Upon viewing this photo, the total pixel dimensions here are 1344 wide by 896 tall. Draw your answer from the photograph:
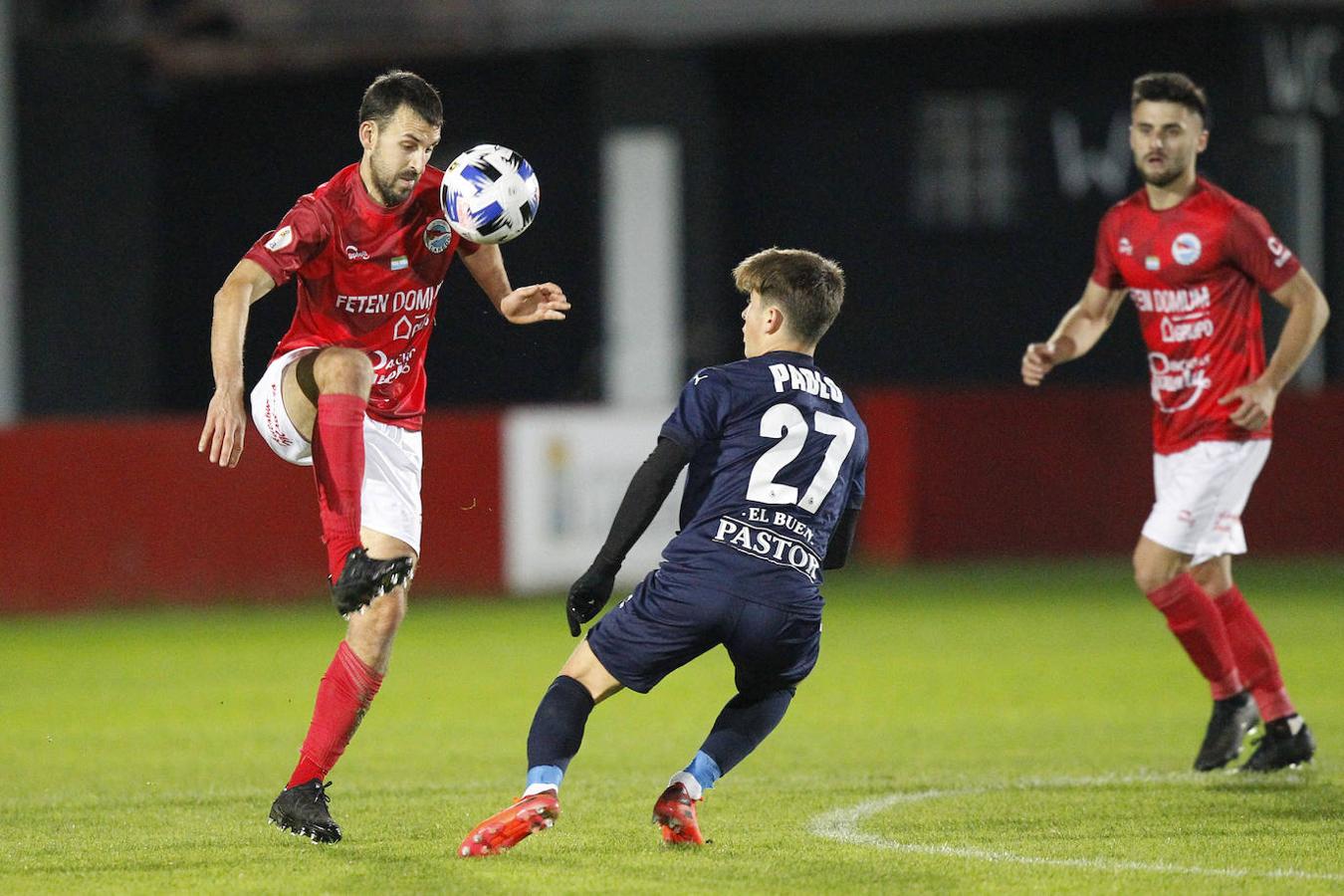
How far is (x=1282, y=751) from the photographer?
7.66 meters

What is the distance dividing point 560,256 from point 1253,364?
18.6 m

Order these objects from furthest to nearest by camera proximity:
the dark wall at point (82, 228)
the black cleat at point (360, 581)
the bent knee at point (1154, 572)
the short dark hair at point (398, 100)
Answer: the dark wall at point (82, 228) → the bent knee at point (1154, 572) → the short dark hair at point (398, 100) → the black cleat at point (360, 581)

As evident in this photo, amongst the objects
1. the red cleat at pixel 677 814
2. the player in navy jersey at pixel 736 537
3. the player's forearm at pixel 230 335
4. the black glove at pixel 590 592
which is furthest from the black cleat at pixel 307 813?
the player's forearm at pixel 230 335

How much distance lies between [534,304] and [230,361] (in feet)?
3.65

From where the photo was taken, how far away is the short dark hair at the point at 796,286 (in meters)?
5.89

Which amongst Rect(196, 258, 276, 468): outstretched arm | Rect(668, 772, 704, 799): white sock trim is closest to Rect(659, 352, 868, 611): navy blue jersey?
Rect(668, 772, 704, 799): white sock trim

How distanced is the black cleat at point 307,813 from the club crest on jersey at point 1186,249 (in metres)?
3.82

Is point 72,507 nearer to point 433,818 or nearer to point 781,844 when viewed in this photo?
point 433,818

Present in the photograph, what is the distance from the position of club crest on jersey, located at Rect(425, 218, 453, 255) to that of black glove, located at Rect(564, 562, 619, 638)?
146 cm

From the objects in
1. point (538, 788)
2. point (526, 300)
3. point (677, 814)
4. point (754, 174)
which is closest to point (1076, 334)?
point (526, 300)

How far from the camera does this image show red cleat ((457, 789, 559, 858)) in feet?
18.3

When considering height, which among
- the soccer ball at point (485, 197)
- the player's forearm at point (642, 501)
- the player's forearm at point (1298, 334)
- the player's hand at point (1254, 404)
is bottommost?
the player's forearm at point (642, 501)

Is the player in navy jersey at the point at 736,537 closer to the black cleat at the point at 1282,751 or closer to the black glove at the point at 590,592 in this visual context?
the black glove at the point at 590,592

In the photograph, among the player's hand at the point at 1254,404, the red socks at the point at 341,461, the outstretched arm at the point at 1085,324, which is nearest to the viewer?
the red socks at the point at 341,461
